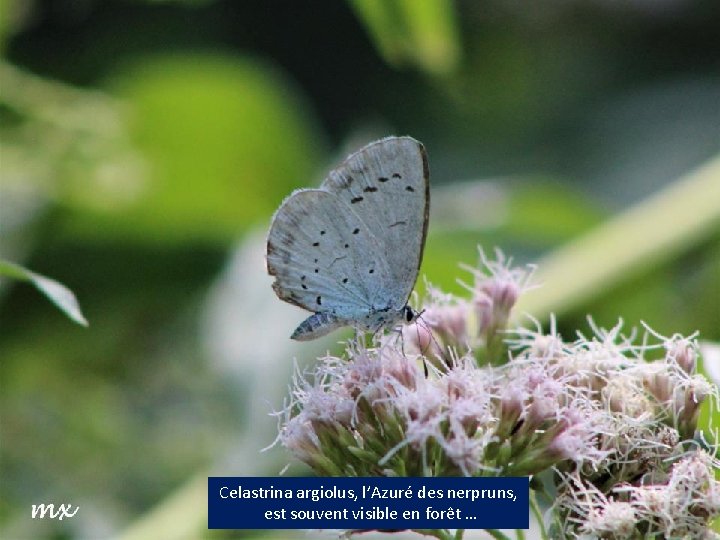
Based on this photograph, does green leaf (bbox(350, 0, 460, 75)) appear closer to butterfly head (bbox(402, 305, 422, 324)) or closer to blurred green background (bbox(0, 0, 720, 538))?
blurred green background (bbox(0, 0, 720, 538))

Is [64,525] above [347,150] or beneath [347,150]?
beneath

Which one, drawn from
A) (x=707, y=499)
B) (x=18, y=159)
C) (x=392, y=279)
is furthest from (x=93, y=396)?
(x=707, y=499)

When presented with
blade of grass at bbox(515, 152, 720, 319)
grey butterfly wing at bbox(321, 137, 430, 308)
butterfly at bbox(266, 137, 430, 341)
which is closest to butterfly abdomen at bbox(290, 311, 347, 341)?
butterfly at bbox(266, 137, 430, 341)

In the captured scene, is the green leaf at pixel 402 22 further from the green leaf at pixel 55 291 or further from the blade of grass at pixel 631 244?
the blade of grass at pixel 631 244

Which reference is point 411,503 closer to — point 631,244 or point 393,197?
point 393,197

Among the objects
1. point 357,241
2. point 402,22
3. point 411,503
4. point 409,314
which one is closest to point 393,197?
point 357,241

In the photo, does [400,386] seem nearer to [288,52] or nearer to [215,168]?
[215,168]
